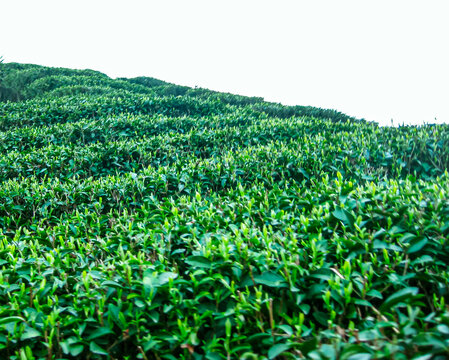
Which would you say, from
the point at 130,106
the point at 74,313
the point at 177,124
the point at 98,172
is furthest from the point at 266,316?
the point at 130,106

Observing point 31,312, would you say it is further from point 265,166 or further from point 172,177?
point 265,166

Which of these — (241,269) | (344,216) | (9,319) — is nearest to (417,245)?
(344,216)

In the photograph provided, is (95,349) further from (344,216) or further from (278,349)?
(344,216)

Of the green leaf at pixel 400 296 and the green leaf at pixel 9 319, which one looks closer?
the green leaf at pixel 400 296

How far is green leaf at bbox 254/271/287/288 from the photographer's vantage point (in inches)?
82.8

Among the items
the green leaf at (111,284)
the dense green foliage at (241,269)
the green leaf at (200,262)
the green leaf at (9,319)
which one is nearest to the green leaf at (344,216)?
the dense green foliage at (241,269)

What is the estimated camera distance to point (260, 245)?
269cm

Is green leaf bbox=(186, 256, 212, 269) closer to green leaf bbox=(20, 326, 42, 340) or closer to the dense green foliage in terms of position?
the dense green foliage

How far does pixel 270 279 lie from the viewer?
2145mm

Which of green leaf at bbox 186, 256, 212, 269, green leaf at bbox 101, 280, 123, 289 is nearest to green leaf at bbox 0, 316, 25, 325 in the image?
green leaf at bbox 101, 280, 123, 289

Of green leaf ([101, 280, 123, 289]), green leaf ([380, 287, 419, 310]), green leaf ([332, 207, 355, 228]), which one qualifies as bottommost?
green leaf ([101, 280, 123, 289])

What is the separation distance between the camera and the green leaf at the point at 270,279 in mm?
2103

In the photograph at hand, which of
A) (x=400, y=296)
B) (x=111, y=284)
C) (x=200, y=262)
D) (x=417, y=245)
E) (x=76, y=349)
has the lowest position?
(x=76, y=349)

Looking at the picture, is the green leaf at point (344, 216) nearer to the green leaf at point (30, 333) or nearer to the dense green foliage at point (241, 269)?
the dense green foliage at point (241, 269)
